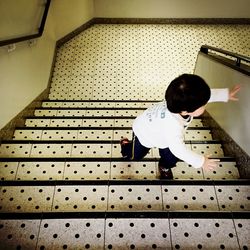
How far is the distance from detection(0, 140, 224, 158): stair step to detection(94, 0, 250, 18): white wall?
524cm

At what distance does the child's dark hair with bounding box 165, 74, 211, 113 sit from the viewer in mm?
1658

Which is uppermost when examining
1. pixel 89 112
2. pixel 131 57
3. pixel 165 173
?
pixel 131 57

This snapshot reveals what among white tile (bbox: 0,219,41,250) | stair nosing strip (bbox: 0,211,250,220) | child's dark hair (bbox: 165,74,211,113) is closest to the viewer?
child's dark hair (bbox: 165,74,211,113)

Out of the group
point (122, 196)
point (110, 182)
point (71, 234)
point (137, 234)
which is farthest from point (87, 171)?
point (137, 234)

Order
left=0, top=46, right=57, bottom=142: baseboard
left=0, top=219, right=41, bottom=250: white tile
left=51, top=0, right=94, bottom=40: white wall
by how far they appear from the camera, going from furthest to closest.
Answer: left=51, top=0, right=94, bottom=40: white wall < left=0, top=46, right=57, bottom=142: baseboard < left=0, top=219, right=41, bottom=250: white tile

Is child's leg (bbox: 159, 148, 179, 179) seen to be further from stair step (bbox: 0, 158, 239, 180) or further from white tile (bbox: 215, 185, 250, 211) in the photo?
white tile (bbox: 215, 185, 250, 211)

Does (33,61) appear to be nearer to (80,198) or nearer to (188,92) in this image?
(80,198)

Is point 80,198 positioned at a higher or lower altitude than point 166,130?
lower

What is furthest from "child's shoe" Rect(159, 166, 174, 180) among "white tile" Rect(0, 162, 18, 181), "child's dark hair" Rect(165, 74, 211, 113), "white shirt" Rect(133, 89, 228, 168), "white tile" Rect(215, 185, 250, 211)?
"white tile" Rect(0, 162, 18, 181)

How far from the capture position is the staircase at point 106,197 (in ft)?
6.22

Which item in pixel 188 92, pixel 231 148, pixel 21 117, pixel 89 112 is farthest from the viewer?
pixel 89 112

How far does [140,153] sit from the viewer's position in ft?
8.41

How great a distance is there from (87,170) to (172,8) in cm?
600

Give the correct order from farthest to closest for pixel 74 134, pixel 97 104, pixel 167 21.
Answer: pixel 167 21 → pixel 97 104 → pixel 74 134
